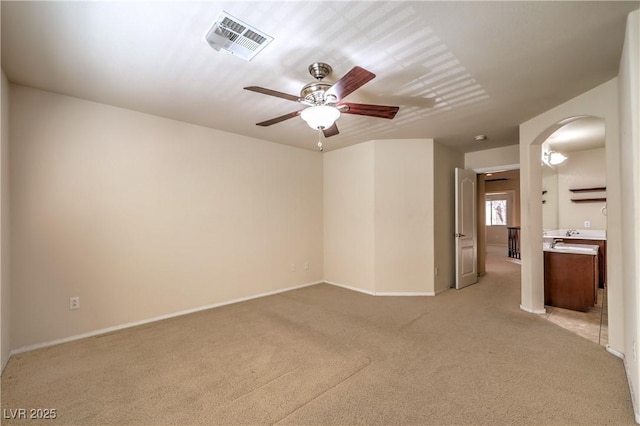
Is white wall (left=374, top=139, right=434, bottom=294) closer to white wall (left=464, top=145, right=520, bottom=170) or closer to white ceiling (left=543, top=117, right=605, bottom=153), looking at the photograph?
white wall (left=464, top=145, right=520, bottom=170)

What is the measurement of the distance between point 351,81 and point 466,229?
4106 millimetres

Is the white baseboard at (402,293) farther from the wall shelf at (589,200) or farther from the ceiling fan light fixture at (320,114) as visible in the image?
the wall shelf at (589,200)

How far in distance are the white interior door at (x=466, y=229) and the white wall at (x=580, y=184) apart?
1883 millimetres

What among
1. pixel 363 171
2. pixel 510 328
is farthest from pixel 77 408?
pixel 363 171

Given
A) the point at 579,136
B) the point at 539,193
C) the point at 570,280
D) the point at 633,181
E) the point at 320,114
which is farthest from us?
the point at 579,136

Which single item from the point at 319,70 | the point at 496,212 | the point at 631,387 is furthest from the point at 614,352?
the point at 496,212

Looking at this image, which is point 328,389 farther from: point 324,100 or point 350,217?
point 350,217

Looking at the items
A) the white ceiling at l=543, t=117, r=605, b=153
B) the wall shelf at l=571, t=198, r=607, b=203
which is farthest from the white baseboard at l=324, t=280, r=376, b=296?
the wall shelf at l=571, t=198, r=607, b=203

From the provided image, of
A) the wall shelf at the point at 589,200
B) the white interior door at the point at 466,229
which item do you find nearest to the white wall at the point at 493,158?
the white interior door at the point at 466,229

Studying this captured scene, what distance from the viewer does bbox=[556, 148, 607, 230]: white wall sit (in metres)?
5.29

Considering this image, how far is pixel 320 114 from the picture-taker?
2.19 metres

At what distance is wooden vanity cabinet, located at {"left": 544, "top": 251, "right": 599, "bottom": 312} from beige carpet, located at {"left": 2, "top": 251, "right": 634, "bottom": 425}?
0.69 meters

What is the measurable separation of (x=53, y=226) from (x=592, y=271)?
6.03 metres

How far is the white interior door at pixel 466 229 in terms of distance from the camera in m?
4.90
